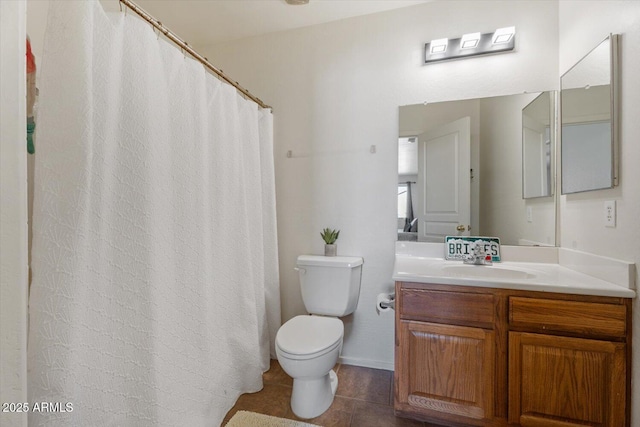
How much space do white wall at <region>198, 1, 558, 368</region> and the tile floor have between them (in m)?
0.15

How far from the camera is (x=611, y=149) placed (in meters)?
1.24

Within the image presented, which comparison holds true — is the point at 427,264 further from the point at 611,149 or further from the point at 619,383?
the point at 611,149

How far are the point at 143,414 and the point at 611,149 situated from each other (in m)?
2.24

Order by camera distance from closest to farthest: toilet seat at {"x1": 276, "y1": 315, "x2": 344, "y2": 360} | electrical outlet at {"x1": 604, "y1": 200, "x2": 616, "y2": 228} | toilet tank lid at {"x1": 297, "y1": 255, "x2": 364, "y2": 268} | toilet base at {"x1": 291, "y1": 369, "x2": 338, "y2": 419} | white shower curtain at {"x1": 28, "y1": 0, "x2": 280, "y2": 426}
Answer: white shower curtain at {"x1": 28, "y1": 0, "x2": 280, "y2": 426}, electrical outlet at {"x1": 604, "y1": 200, "x2": 616, "y2": 228}, toilet seat at {"x1": 276, "y1": 315, "x2": 344, "y2": 360}, toilet base at {"x1": 291, "y1": 369, "x2": 338, "y2": 419}, toilet tank lid at {"x1": 297, "y1": 255, "x2": 364, "y2": 268}

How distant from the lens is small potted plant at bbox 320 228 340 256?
1961mm

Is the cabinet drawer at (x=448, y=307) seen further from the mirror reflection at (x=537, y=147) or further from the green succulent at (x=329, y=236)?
the mirror reflection at (x=537, y=147)

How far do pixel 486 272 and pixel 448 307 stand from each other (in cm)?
42

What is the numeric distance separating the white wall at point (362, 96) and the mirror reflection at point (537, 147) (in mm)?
124

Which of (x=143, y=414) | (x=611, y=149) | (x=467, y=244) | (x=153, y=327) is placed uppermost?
(x=611, y=149)

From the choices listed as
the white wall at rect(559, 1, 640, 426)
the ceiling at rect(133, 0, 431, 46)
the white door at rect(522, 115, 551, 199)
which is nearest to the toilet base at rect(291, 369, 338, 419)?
the white wall at rect(559, 1, 640, 426)

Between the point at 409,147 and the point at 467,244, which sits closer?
the point at 467,244

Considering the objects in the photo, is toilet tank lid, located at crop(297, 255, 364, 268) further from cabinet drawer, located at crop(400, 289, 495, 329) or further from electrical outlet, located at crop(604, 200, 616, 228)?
electrical outlet, located at crop(604, 200, 616, 228)

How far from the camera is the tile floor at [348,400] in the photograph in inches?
58.1

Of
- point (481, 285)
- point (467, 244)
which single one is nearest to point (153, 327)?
point (481, 285)
